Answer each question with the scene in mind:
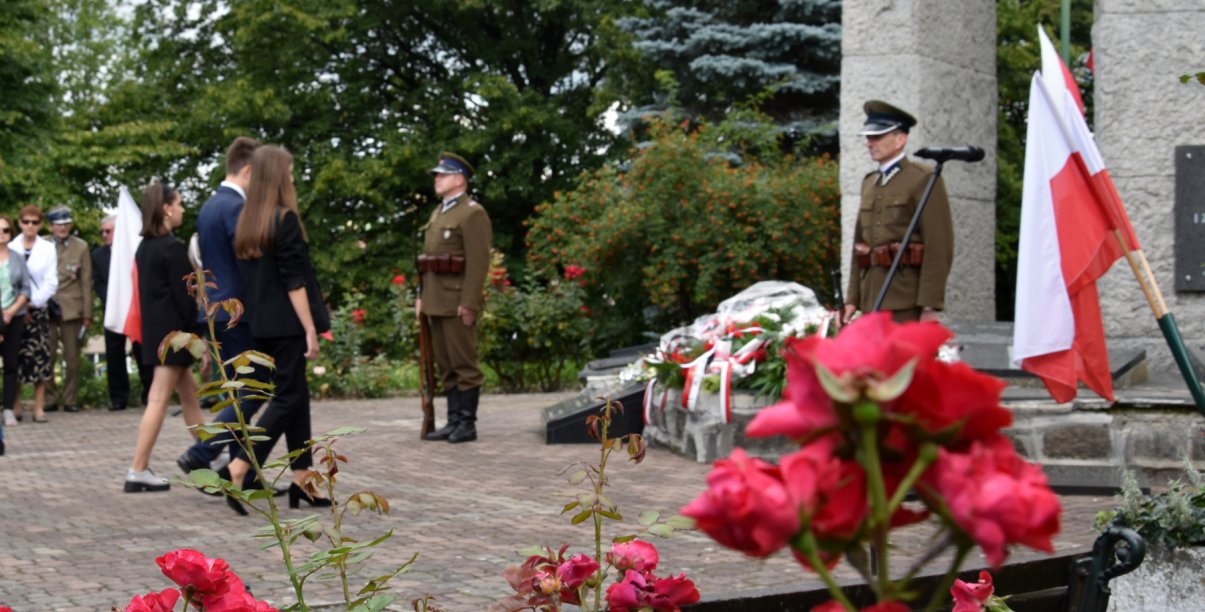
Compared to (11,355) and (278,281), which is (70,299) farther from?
(278,281)

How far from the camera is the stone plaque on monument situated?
8.59 m

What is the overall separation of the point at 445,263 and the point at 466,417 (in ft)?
3.54

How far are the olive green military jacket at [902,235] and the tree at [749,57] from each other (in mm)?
10011

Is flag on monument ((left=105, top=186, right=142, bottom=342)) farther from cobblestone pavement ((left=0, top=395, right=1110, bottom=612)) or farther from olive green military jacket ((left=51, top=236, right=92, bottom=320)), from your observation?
olive green military jacket ((left=51, top=236, right=92, bottom=320))

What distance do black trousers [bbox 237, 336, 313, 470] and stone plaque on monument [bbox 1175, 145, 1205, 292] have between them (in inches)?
202

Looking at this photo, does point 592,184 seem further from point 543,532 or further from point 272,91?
point 272,91

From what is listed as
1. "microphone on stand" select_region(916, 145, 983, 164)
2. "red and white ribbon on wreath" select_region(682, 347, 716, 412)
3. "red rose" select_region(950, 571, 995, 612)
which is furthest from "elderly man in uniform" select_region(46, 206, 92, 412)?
"red rose" select_region(950, 571, 995, 612)

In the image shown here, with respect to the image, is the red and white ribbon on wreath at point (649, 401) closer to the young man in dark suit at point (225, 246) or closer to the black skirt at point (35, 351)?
the young man in dark suit at point (225, 246)

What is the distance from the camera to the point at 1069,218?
20.2 feet

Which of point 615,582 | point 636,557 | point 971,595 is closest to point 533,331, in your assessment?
point 615,582

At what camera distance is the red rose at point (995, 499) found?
817 mm

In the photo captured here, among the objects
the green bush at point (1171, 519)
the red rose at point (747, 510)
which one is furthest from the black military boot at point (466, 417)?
the red rose at point (747, 510)

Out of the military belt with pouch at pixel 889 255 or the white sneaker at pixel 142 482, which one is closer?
the military belt with pouch at pixel 889 255

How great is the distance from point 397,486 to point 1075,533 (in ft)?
11.7
